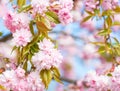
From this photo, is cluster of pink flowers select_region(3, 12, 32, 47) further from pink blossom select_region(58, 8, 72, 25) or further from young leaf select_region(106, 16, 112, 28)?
young leaf select_region(106, 16, 112, 28)

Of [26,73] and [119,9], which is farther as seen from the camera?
[119,9]

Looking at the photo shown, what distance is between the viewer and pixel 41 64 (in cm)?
209

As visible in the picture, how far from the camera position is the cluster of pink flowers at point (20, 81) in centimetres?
212

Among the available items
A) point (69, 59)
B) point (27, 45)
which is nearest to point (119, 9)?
point (27, 45)

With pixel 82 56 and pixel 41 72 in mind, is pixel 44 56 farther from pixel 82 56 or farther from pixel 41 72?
pixel 82 56

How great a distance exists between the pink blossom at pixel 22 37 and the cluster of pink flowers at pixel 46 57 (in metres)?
0.06

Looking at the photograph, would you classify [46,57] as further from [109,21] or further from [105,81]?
[109,21]

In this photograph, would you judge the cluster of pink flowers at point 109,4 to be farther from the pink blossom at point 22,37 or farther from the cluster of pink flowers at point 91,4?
the pink blossom at point 22,37

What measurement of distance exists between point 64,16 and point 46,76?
297mm

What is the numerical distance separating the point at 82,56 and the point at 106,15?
3.68 m

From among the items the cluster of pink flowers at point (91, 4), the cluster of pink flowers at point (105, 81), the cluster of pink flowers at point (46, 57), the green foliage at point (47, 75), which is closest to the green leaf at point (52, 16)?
the cluster of pink flowers at point (46, 57)

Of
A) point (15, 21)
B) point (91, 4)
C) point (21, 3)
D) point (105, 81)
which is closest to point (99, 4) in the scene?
point (91, 4)

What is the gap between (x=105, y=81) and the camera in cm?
246

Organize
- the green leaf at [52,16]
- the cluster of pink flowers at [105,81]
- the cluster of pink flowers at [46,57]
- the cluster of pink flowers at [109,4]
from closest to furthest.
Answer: the cluster of pink flowers at [46,57] < the green leaf at [52,16] < the cluster of pink flowers at [105,81] < the cluster of pink flowers at [109,4]
